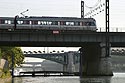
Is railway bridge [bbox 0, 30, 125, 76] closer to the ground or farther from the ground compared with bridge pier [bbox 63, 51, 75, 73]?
farther from the ground

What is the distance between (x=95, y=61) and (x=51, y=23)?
15243 mm

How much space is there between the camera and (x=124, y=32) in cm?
9894

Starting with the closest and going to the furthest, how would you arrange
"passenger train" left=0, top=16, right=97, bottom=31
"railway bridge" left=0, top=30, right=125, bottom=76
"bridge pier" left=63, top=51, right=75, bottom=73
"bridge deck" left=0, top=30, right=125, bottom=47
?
"bridge deck" left=0, top=30, right=125, bottom=47 < "railway bridge" left=0, top=30, right=125, bottom=76 < "passenger train" left=0, top=16, right=97, bottom=31 < "bridge pier" left=63, top=51, right=75, bottom=73

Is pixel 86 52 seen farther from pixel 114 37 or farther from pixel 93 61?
pixel 114 37

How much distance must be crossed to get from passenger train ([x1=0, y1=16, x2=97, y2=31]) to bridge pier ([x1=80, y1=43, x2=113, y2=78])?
5.51 m

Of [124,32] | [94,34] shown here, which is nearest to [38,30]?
[94,34]

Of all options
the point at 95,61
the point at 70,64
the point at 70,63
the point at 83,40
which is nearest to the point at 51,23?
the point at 83,40

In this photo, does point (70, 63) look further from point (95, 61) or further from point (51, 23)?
point (51, 23)

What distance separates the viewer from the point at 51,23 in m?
104

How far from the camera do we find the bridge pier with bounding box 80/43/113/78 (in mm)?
103688

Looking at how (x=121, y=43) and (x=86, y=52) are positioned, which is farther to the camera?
(x=86, y=52)

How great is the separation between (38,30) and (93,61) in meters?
17.7

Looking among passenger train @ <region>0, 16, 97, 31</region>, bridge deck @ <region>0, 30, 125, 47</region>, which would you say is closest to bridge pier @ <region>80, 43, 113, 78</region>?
bridge deck @ <region>0, 30, 125, 47</region>

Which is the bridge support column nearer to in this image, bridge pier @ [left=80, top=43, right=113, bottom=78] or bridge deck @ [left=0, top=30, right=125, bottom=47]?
bridge pier @ [left=80, top=43, right=113, bottom=78]
